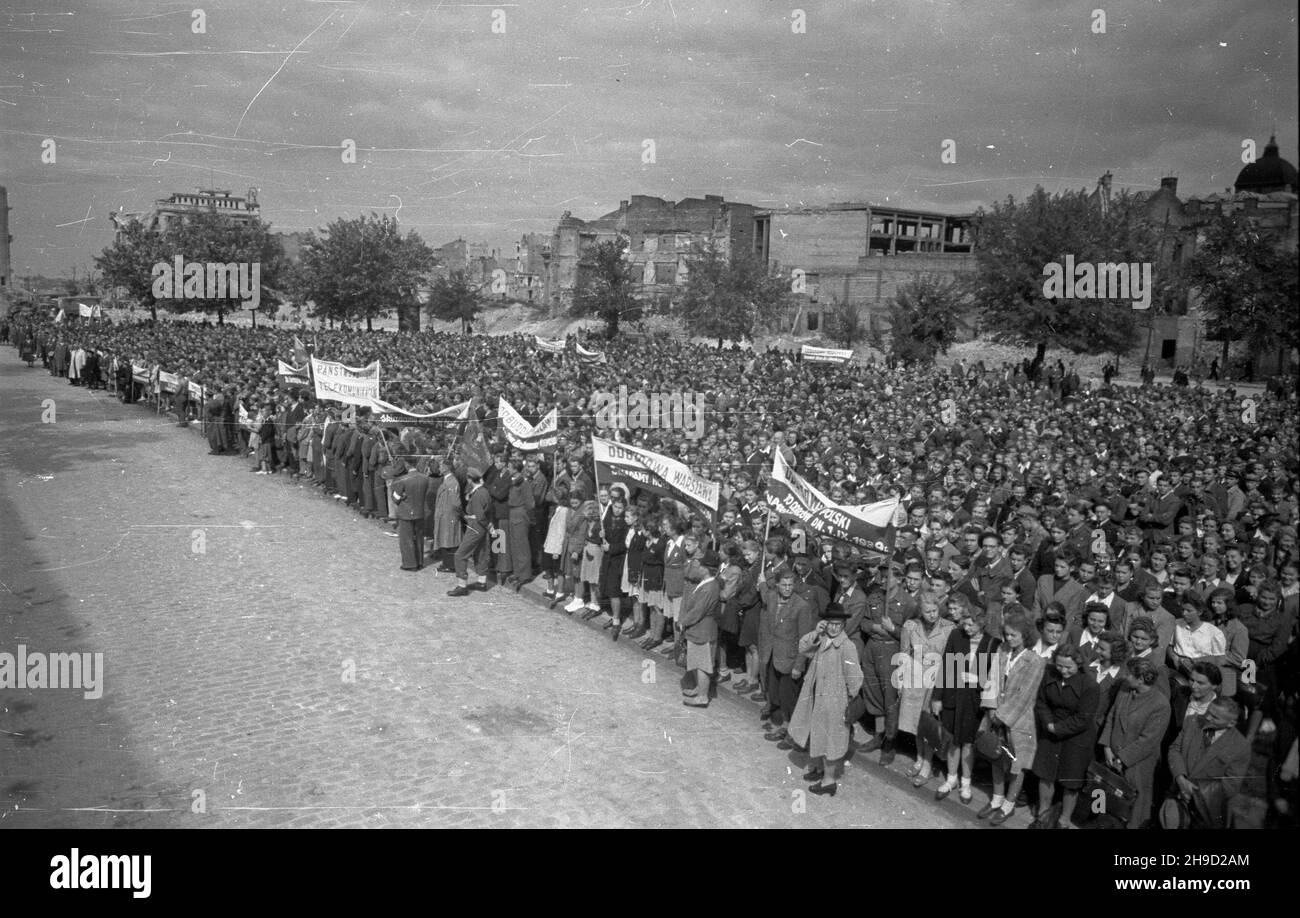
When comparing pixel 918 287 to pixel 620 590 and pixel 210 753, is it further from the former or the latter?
pixel 210 753

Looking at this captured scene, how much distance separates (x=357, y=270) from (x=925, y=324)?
36465 mm

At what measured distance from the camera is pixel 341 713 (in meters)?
7.79

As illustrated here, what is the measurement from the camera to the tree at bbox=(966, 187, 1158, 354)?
3219 cm

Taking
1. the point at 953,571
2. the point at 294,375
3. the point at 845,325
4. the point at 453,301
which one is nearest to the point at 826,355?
the point at 294,375

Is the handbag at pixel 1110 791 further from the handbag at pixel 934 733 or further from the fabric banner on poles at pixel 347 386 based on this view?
the fabric banner on poles at pixel 347 386

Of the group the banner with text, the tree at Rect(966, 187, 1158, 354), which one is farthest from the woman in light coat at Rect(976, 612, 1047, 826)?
the banner with text

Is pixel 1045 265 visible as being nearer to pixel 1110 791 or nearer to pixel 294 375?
pixel 294 375

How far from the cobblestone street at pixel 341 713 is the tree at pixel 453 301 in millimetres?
58086

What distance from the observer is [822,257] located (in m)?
62.7

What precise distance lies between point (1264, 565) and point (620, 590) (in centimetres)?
621

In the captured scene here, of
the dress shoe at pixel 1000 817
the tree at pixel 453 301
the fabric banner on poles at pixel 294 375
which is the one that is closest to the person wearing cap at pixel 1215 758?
the dress shoe at pixel 1000 817

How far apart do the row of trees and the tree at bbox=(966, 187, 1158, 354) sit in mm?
53

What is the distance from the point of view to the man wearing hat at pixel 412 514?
12.2 metres

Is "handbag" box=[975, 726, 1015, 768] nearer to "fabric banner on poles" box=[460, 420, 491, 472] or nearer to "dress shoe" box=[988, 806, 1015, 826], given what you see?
"dress shoe" box=[988, 806, 1015, 826]
